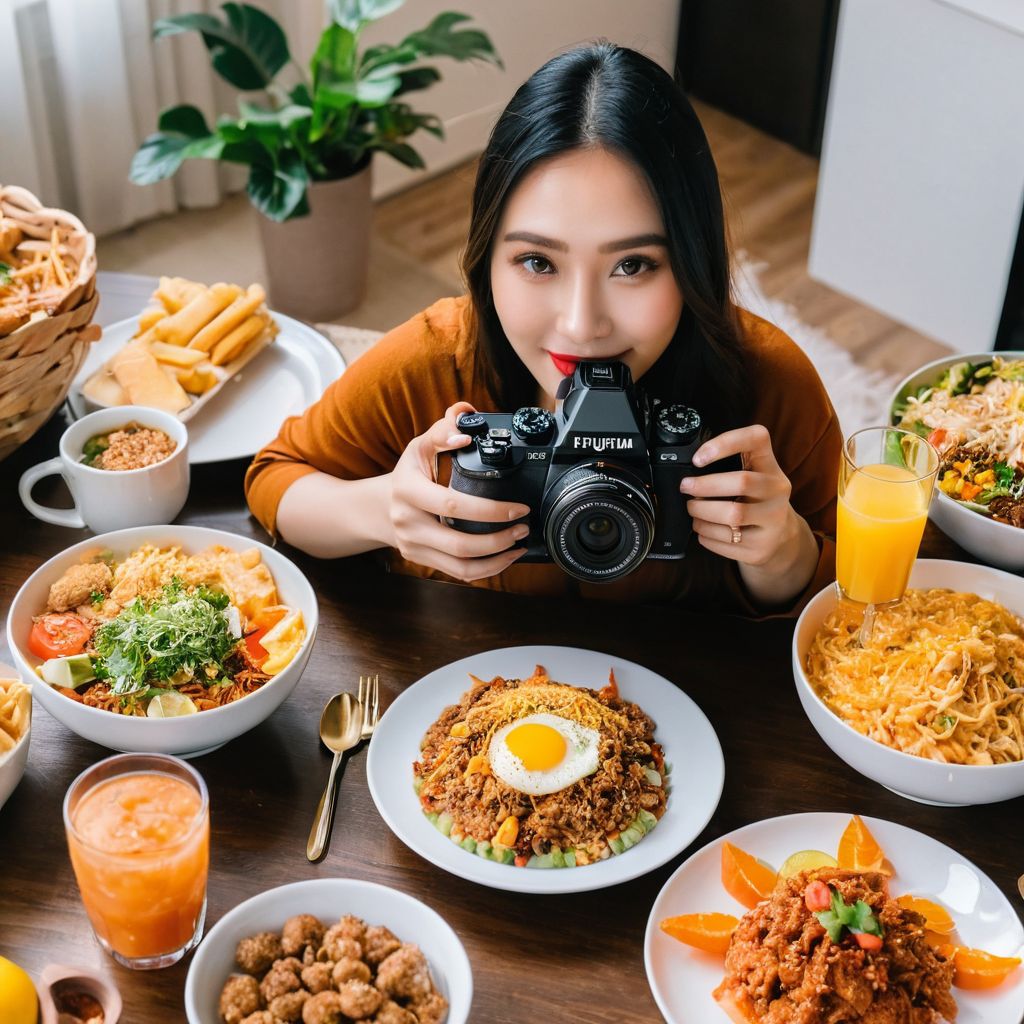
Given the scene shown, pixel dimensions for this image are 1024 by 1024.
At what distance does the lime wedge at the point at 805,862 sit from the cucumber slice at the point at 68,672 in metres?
0.76

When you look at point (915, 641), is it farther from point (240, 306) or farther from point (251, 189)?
point (251, 189)

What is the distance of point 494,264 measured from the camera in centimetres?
156

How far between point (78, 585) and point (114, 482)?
0.19m

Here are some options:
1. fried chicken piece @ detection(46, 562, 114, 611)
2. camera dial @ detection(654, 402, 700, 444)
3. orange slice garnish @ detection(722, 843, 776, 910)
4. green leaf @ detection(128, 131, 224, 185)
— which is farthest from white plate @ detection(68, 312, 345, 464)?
green leaf @ detection(128, 131, 224, 185)

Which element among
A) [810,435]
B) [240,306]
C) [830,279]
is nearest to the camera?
[810,435]

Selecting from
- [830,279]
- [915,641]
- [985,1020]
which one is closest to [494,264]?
[915,641]

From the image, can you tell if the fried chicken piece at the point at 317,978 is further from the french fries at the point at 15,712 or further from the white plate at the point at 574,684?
the french fries at the point at 15,712

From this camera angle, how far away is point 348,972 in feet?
3.53

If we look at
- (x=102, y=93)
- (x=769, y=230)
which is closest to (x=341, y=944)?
(x=102, y=93)

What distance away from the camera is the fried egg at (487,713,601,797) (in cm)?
129

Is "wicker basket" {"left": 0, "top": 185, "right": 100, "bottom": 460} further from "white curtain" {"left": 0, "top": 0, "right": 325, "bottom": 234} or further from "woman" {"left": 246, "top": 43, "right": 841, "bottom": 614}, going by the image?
"white curtain" {"left": 0, "top": 0, "right": 325, "bottom": 234}

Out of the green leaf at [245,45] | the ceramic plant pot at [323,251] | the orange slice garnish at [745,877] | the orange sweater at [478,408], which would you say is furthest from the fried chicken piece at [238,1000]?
the green leaf at [245,45]

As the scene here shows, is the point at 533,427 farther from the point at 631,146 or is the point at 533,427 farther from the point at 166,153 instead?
the point at 166,153

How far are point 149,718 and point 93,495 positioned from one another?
0.44 meters
